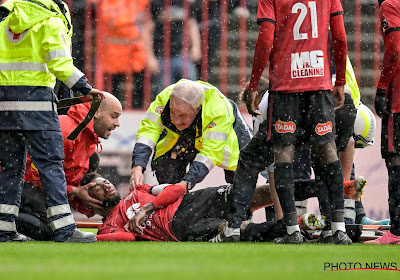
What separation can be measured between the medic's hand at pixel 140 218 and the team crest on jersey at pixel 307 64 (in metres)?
1.27

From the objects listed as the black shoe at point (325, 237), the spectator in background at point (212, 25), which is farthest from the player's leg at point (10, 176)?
the spectator in background at point (212, 25)

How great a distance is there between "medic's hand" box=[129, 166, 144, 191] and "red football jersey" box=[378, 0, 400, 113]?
175 centimetres

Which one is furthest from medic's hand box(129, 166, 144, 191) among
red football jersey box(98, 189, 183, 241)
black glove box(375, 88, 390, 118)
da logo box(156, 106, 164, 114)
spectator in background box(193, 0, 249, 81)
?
spectator in background box(193, 0, 249, 81)

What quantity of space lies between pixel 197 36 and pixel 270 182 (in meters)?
3.24

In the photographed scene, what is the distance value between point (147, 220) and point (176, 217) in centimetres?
19

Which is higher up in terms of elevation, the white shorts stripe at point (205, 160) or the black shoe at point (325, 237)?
the white shorts stripe at point (205, 160)

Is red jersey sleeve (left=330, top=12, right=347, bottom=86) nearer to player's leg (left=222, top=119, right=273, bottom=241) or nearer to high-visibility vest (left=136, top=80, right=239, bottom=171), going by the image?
player's leg (left=222, top=119, right=273, bottom=241)

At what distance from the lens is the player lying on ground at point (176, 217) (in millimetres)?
4895

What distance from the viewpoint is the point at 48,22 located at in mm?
4590

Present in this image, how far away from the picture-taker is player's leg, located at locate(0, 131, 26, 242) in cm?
465

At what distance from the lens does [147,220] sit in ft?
16.5

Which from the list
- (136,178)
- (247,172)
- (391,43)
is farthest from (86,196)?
(391,43)

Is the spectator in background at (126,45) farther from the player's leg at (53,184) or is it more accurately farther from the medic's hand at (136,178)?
the player's leg at (53,184)

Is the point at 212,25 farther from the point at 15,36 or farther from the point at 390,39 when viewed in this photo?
the point at 15,36
